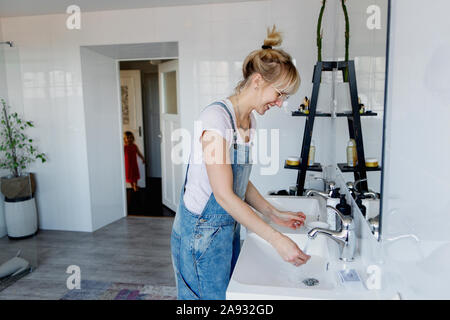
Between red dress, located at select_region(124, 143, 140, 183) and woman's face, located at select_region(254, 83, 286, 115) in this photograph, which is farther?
red dress, located at select_region(124, 143, 140, 183)

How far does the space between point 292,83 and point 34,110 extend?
3.38 metres

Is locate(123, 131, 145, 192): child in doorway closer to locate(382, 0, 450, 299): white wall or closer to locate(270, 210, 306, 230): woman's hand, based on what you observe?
locate(270, 210, 306, 230): woman's hand

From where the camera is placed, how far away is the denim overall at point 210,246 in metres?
1.32

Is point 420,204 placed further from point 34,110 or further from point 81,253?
point 34,110

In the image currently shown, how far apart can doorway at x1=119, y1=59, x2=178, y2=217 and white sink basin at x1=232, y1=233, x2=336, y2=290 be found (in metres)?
3.00

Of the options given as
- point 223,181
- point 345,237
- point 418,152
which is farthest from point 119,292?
point 418,152

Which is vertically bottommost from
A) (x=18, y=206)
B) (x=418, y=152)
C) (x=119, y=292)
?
(x=119, y=292)

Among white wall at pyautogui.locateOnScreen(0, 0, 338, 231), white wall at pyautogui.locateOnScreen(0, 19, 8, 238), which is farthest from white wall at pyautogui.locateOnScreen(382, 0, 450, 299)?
white wall at pyautogui.locateOnScreen(0, 19, 8, 238)

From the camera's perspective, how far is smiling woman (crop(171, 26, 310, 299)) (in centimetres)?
119

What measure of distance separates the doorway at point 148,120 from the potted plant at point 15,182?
125cm

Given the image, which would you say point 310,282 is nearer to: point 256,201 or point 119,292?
point 256,201

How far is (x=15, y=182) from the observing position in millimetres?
3453

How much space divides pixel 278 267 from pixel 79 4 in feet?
9.90
